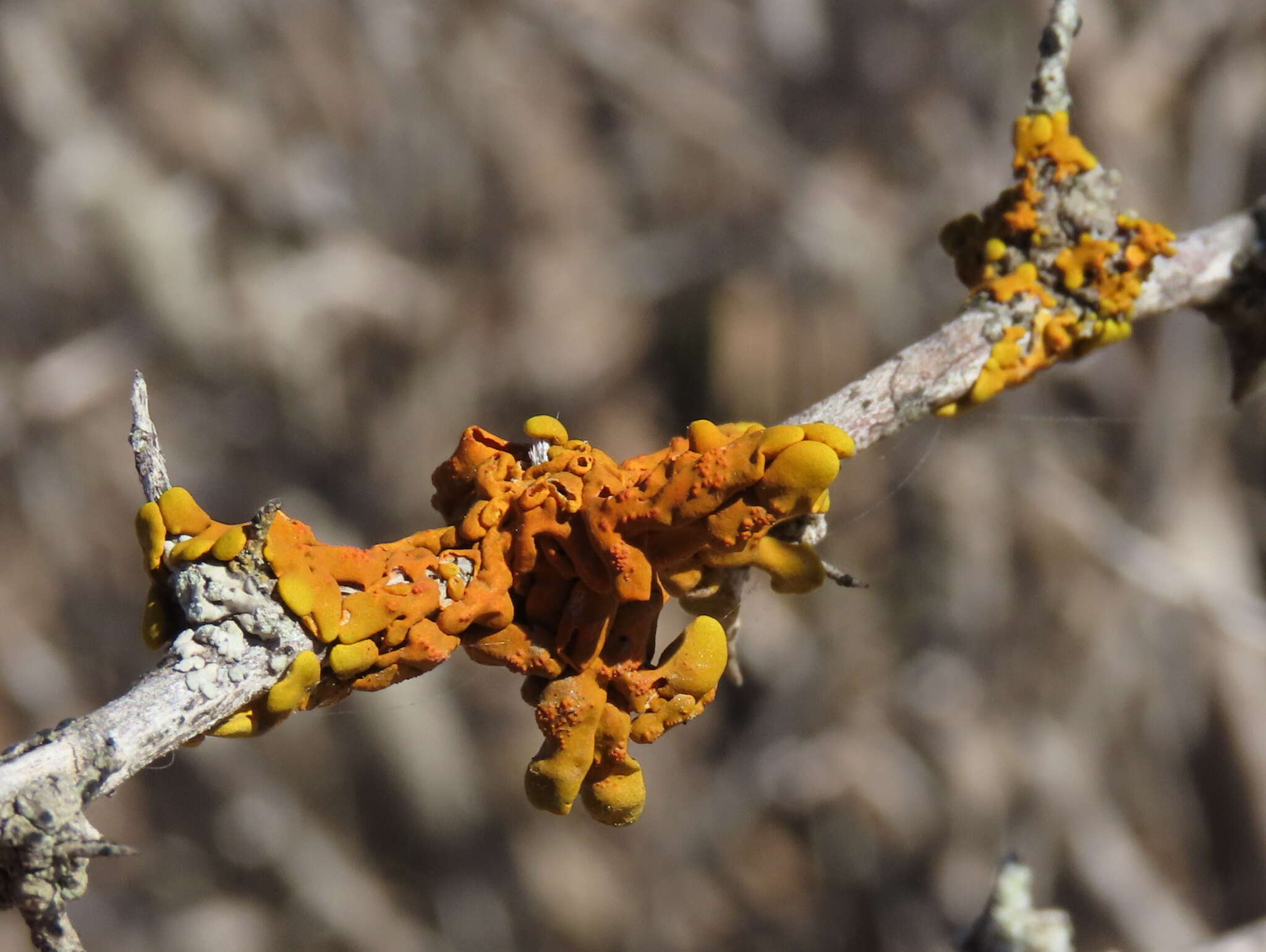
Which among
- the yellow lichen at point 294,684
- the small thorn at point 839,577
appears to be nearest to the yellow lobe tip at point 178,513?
the yellow lichen at point 294,684

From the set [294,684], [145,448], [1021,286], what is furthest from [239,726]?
[1021,286]

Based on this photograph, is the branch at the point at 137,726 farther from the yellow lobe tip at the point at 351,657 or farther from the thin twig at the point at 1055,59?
the thin twig at the point at 1055,59

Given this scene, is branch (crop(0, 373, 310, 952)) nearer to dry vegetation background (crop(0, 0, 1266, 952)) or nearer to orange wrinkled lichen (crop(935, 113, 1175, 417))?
orange wrinkled lichen (crop(935, 113, 1175, 417))

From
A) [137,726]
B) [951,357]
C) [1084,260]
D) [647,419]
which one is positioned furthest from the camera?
[647,419]

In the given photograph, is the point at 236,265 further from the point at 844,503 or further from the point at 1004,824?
the point at 1004,824

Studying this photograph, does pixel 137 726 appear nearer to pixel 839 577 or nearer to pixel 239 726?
pixel 239 726

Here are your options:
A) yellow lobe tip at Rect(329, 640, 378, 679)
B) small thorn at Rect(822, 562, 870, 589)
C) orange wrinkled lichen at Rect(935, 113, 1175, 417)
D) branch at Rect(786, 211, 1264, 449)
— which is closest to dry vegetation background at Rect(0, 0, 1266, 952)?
branch at Rect(786, 211, 1264, 449)

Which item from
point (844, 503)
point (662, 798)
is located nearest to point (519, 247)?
point (844, 503)
